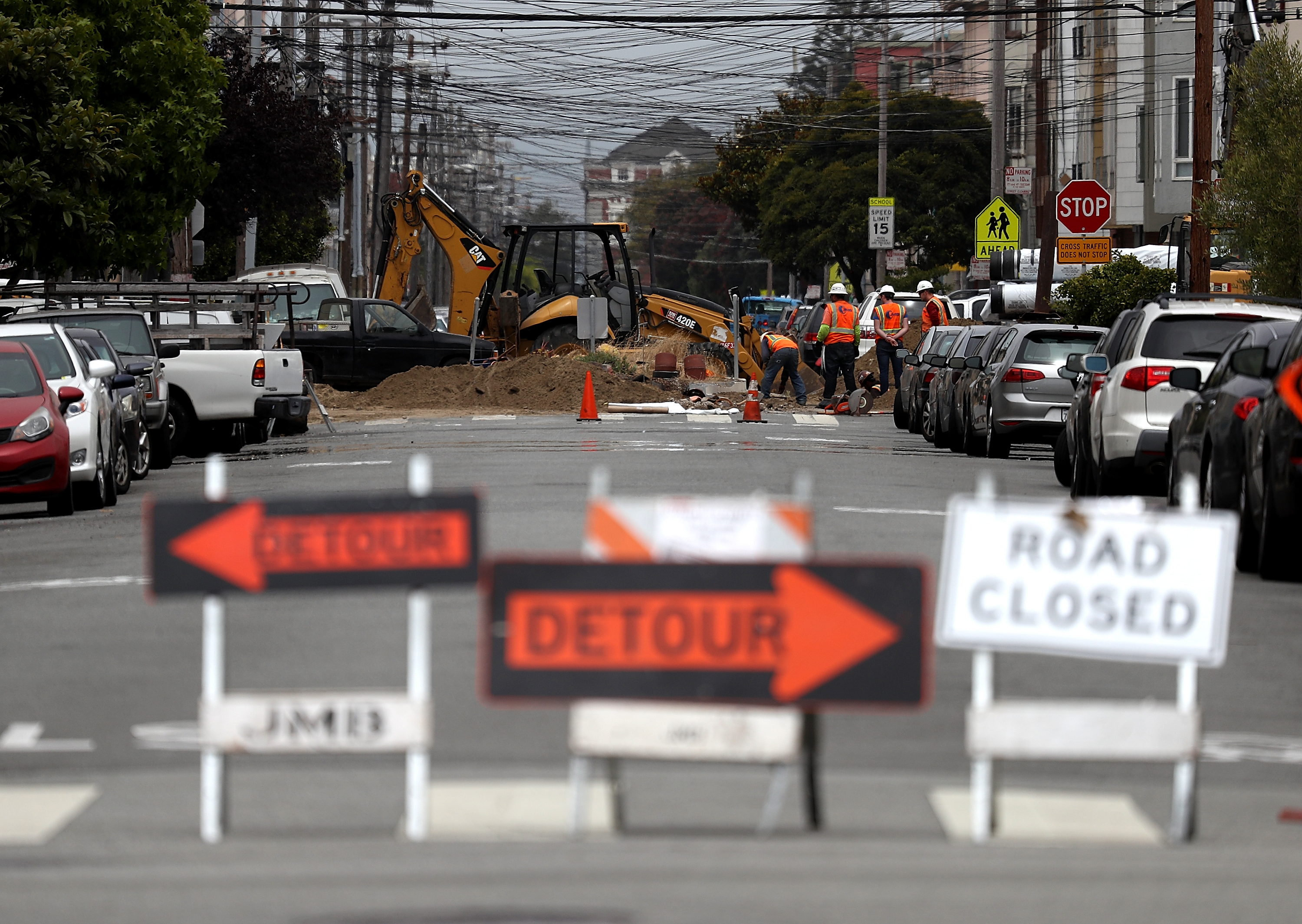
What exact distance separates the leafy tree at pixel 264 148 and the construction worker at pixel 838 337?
13.9 metres

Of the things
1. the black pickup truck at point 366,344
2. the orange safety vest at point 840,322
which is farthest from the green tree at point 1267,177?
the black pickup truck at point 366,344

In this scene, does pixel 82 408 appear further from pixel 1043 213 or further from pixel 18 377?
pixel 1043 213

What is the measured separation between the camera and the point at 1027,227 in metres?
80.6

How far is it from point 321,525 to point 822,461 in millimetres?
16720

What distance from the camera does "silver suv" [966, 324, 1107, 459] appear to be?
24.1 m

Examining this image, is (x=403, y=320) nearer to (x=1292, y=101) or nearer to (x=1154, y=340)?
(x=1292, y=101)

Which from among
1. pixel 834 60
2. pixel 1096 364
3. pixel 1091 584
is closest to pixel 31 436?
pixel 1096 364

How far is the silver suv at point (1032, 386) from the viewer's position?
24125mm

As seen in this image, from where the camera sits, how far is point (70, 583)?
13.1 meters

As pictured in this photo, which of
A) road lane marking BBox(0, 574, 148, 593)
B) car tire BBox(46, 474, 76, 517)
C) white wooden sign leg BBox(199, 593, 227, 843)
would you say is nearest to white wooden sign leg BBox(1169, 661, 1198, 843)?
white wooden sign leg BBox(199, 593, 227, 843)

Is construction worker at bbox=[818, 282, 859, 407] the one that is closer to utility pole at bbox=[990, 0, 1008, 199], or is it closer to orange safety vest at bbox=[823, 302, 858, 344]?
orange safety vest at bbox=[823, 302, 858, 344]

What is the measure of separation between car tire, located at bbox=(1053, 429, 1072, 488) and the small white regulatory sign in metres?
14.9

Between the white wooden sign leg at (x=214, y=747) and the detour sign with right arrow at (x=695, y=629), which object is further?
the white wooden sign leg at (x=214, y=747)

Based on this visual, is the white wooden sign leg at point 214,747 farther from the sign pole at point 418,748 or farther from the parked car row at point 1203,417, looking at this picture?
the parked car row at point 1203,417
